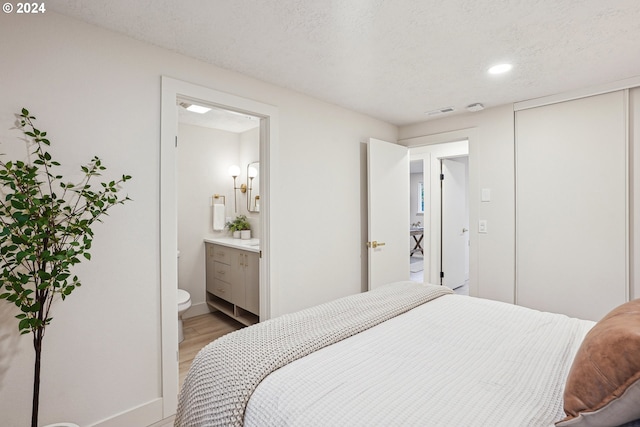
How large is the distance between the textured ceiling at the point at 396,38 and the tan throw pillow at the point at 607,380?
1544 millimetres

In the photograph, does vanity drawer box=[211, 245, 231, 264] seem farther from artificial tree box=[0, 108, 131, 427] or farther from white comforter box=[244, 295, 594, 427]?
white comforter box=[244, 295, 594, 427]

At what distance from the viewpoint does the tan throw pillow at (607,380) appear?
70 cm

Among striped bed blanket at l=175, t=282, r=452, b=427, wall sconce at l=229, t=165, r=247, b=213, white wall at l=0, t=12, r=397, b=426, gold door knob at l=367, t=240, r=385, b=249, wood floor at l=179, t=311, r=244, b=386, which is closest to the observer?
striped bed blanket at l=175, t=282, r=452, b=427

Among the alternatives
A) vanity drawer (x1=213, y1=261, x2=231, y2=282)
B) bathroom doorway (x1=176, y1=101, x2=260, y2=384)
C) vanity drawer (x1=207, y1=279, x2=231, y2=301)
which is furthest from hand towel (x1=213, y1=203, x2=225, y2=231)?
vanity drawer (x1=207, y1=279, x2=231, y2=301)

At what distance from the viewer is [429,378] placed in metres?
1.11

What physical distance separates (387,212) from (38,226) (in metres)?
2.93

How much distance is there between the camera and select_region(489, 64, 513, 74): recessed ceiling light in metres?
2.26

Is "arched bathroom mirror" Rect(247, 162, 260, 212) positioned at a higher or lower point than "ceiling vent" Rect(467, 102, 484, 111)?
lower

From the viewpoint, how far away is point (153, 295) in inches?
77.5

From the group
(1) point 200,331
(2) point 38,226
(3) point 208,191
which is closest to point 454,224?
(3) point 208,191

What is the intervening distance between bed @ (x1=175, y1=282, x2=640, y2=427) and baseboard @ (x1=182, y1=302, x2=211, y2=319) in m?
2.76

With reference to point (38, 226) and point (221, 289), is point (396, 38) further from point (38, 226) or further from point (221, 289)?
point (221, 289)

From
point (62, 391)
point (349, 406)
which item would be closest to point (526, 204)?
point (349, 406)

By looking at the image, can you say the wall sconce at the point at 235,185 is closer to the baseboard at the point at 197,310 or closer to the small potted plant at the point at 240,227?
the small potted plant at the point at 240,227
